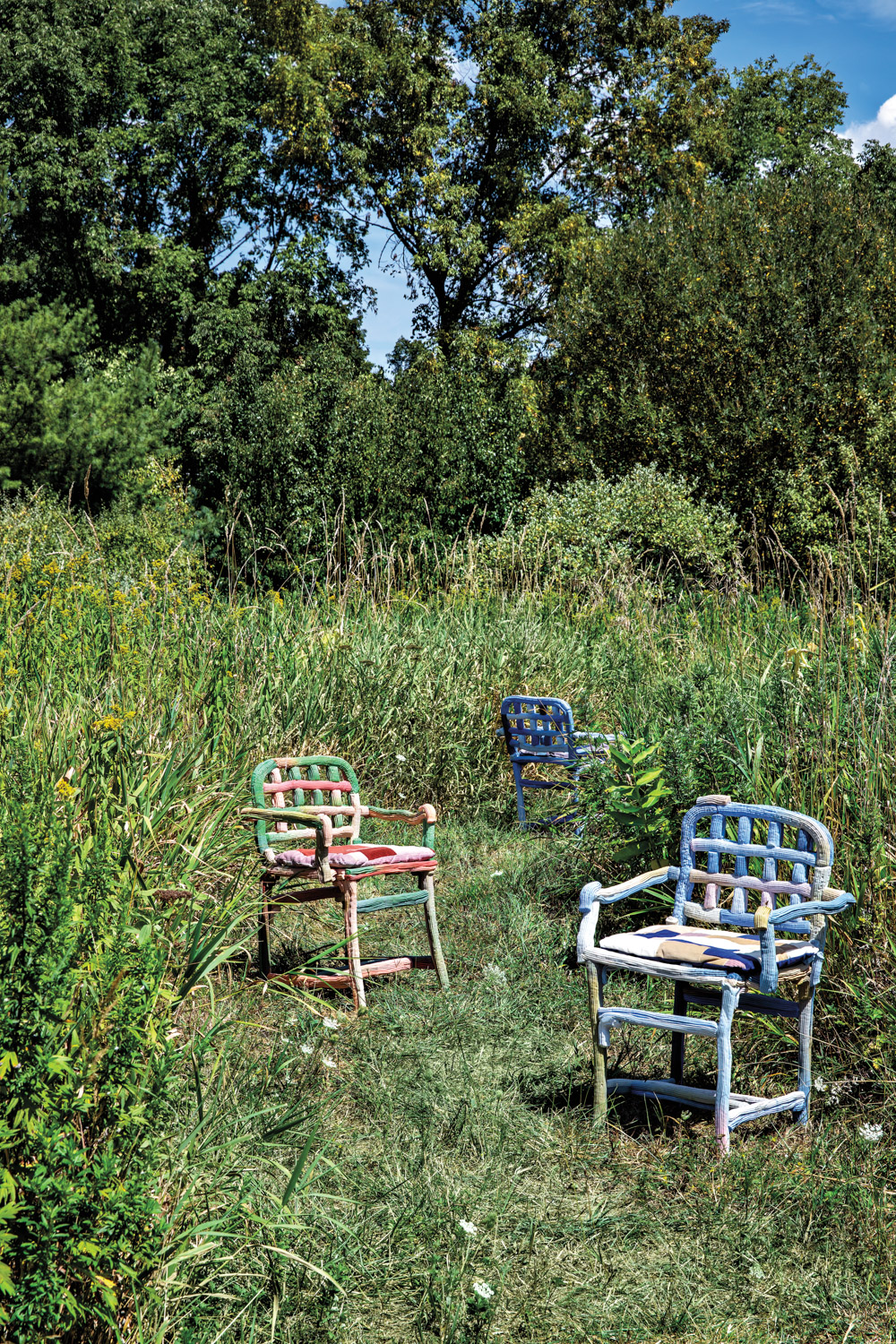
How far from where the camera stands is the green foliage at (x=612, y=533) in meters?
9.62

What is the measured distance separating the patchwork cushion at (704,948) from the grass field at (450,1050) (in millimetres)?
433

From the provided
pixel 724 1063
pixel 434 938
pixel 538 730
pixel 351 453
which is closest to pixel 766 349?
pixel 351 453

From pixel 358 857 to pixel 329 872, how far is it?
0.14 meters

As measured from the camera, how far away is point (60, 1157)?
5.91ft

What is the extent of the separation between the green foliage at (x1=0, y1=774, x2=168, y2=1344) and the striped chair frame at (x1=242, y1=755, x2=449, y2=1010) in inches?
57.1

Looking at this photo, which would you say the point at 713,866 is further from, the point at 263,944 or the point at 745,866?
the point at 263,944

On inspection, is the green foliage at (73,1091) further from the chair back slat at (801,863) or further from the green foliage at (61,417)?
the green foliage at (61,417)

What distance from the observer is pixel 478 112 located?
2016 cm

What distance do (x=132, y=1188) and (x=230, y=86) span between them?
23543mm

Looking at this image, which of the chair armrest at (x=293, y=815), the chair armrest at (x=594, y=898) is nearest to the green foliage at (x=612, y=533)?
the chair armrest at (x=293, y=815)

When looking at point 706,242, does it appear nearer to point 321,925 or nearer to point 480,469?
point 480,469

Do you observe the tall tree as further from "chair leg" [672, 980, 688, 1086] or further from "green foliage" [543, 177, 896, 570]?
"chair leg" [672, 980, 688, 1086]

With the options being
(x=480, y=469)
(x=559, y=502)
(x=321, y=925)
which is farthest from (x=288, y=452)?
(x=321, y=925)

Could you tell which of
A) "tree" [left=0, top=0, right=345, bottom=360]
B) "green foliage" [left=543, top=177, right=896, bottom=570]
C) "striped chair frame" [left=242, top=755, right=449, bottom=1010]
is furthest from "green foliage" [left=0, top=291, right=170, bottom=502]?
"striped chair frame" [left=242, top=755, right=449, bottom=1010]
